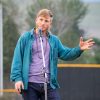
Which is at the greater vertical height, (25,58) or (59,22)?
(59,22)

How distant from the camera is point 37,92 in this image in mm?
4781

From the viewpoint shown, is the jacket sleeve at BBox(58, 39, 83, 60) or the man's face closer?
the man's face

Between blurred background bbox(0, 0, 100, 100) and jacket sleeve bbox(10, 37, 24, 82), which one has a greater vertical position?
blurred background bbox(0, 0, 100, 100)

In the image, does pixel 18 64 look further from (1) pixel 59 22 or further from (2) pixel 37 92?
(1) pixel 59 22

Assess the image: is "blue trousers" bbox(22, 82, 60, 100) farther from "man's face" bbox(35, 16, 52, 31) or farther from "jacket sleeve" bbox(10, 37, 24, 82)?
"man's face" bbox(35, 16, 52, 31)

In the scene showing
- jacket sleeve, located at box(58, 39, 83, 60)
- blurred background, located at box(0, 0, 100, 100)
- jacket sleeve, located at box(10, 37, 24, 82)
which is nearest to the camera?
jacket sleeve, located at box(10, 37, 24, 82)

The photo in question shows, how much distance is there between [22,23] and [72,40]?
1.51 meters

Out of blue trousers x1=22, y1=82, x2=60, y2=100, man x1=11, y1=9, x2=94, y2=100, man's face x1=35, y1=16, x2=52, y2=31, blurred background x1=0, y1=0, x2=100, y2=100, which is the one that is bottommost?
blue trousers x1=22, y1=82, x2=60, y2=100

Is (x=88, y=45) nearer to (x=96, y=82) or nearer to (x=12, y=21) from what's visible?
(x=96, y=82)

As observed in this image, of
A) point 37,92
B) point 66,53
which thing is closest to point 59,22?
point 66,53

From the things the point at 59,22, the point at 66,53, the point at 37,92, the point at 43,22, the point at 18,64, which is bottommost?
the point at 37,92

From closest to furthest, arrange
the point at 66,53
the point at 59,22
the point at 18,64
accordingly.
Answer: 1. the point at 18,64
2. the point at 66,53
3. the point at 59,22

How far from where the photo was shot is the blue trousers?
15.5 feet

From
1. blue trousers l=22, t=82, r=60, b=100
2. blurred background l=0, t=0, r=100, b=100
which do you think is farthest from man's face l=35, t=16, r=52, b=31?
blurred background l=0, t=0, r=100, b=100
